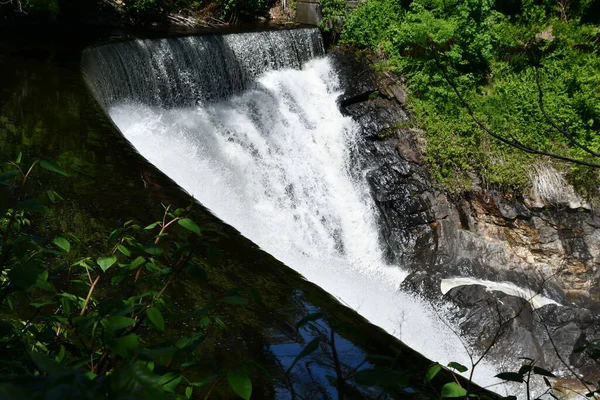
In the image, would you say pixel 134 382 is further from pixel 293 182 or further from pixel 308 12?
pixel 308 12

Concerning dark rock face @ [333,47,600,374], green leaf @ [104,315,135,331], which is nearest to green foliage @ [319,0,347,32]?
dark rock face @ [333,47,600,374]

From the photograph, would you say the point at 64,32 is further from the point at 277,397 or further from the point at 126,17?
the point at 277,397

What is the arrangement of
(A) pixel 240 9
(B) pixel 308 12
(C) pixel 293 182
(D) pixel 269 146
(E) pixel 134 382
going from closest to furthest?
(E) pixel 134 382, (C) pixel 293 182, (D) pixel 269 146, (B) pixel 308 12, (A) pixel 240 9

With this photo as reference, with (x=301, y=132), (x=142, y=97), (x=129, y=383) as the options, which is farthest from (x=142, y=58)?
(x=129, y=383)

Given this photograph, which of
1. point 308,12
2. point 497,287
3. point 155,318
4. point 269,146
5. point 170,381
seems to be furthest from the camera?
point 308,12

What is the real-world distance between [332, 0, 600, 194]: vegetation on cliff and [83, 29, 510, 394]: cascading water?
1.28 metres

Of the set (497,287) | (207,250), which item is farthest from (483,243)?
(207,250)

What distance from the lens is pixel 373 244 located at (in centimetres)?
894

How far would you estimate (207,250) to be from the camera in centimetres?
165

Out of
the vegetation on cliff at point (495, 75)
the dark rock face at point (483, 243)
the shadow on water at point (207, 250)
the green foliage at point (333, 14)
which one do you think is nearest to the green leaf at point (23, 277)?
the shadow on water at point (207, 250)

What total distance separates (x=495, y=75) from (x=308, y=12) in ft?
14.8

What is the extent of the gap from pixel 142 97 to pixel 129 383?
9413mm

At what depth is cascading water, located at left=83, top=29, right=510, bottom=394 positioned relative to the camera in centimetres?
793

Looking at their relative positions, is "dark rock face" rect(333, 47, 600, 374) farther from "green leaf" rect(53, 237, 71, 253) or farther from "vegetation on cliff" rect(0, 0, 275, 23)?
"green leaf" rect(53, 237, 71, 253)
